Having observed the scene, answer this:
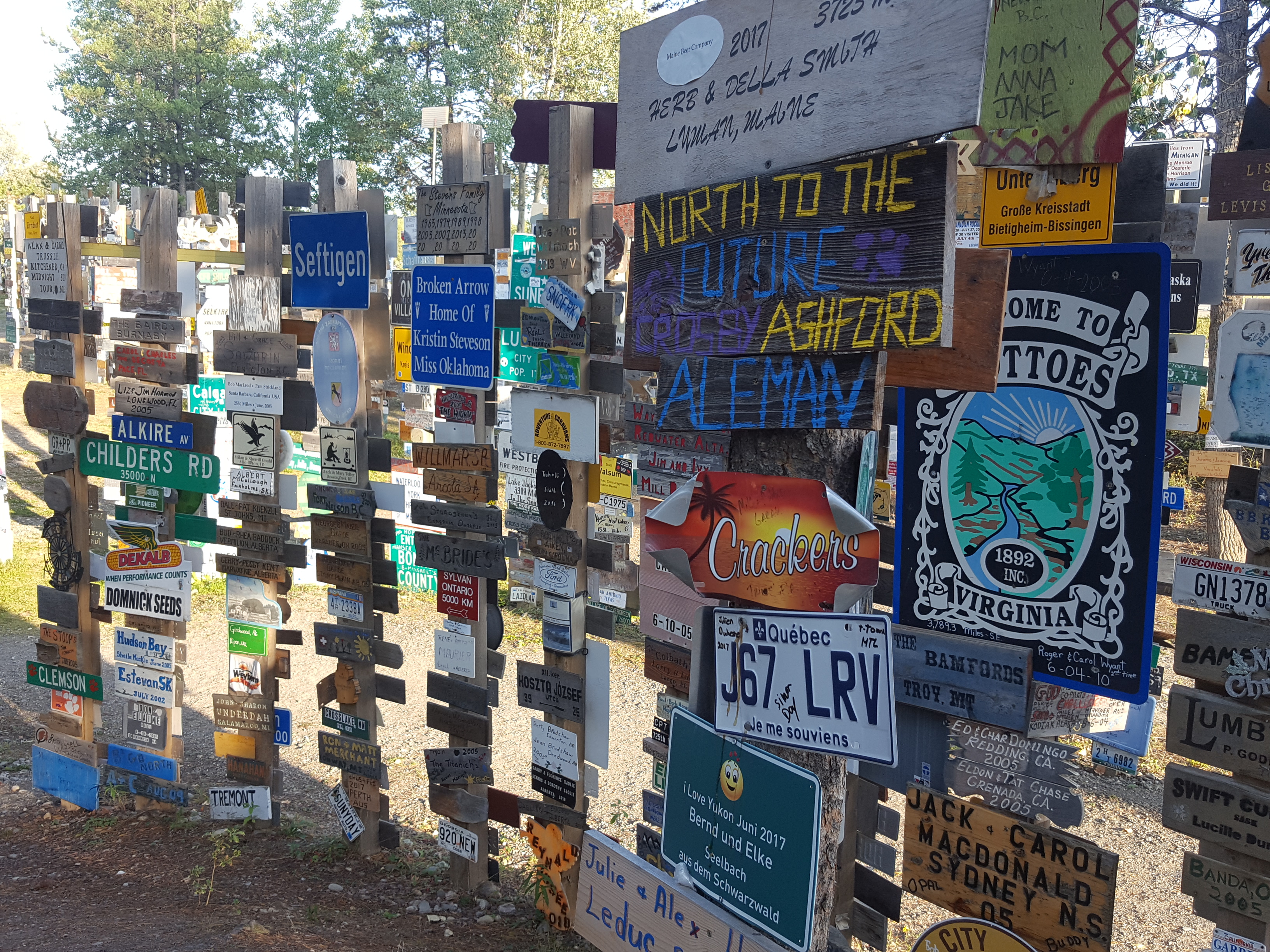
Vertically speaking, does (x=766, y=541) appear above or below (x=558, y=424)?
below

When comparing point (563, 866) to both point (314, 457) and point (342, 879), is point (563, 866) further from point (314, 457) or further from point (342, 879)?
point (314, 457)

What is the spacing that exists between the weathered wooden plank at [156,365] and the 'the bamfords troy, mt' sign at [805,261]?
3.66 m

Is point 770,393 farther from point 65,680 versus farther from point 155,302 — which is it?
point 65,680

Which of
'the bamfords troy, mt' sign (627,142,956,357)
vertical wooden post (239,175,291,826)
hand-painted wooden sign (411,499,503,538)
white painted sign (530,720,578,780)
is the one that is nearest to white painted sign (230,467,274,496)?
vertical wooden post (239,175,291,826)

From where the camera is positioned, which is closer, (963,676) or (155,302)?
(963,676)

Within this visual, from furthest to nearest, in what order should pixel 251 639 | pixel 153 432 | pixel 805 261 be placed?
pixel 153 432, pixel 251 639, pixel 805 261

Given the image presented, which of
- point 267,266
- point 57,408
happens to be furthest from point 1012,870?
point 57,408

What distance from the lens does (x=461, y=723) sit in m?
5.22

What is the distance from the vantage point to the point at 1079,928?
3.06 m

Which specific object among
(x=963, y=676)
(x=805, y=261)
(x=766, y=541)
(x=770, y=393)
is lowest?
(x=963, y=676)

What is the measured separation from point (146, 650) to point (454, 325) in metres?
2.86

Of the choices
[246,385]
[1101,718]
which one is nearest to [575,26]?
[246,385]

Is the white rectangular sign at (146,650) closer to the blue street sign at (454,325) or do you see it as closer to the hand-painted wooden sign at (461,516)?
the hand-painted wooden sign at (461,516)

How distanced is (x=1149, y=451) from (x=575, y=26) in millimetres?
34922
